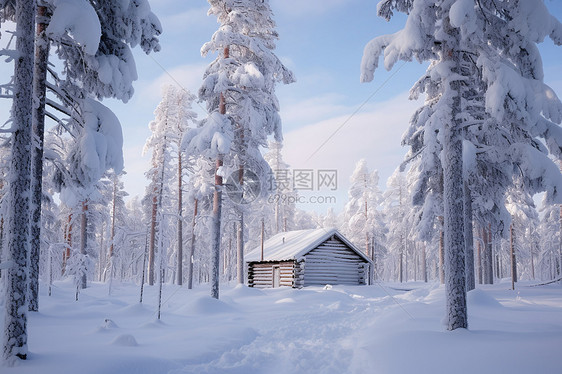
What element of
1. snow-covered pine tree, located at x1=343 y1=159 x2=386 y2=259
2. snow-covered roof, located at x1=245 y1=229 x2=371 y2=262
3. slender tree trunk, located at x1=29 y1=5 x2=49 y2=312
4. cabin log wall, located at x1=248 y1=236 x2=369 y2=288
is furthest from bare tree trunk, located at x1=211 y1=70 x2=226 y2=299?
snow-covered pine tree, located at x1=343 y1=159 x2=386 y2=259

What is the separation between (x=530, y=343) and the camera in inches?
283

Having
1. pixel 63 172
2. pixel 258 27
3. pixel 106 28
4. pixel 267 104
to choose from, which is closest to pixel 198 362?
pixel 63 172

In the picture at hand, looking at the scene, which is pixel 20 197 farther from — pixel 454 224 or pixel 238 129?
pixel 238 129

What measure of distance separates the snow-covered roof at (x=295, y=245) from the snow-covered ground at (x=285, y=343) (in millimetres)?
11659

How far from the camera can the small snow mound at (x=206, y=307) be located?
14442mm

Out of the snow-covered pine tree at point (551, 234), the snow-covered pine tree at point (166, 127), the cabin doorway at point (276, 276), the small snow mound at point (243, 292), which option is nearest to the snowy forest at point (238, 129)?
the small snow mound at point (243, 292)

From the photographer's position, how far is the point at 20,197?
640 cm

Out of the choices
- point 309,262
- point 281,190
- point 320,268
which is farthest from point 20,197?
point 281,190

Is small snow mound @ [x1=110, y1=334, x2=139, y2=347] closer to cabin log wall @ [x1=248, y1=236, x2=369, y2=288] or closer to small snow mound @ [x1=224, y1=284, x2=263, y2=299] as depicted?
small snow mound @ [x1=224, y1=284, x2=263, y2=299]

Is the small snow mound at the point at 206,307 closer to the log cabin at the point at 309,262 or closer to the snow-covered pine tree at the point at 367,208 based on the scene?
the log cabin at the point at 309,262

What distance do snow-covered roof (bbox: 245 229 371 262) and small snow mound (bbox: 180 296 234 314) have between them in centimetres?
1034

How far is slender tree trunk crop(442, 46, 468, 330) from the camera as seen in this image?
30.5 ft

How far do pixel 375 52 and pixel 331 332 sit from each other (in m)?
8.16

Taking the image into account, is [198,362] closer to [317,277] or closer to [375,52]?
[375,52]
